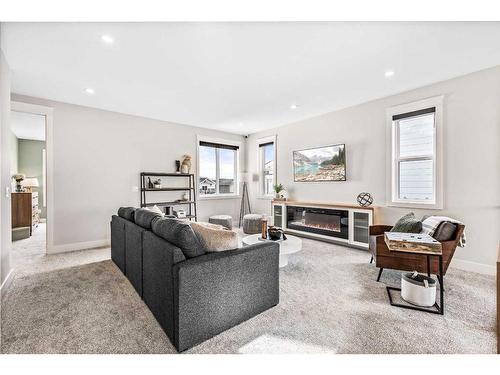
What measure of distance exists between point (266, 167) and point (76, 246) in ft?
14.6

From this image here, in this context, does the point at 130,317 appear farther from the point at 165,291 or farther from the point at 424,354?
the point at 424,354

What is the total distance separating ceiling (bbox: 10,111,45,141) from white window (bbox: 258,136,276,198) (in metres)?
4.97

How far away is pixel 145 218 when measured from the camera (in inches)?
94.7

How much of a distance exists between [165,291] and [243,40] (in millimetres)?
2390

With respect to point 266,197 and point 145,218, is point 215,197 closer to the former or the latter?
point 266,197

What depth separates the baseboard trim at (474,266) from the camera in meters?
2.90

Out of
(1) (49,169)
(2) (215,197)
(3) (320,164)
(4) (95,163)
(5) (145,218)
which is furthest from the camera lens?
(2) (215,197)

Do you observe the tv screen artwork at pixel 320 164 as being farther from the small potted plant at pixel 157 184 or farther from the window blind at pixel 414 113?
the small potted plant at pixel 157 184

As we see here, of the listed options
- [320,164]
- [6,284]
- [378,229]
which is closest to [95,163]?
[6,284]

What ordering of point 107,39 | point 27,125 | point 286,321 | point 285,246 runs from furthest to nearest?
point 27,125, point 285,246, point 107,39, point 286,321

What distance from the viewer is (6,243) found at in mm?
2562

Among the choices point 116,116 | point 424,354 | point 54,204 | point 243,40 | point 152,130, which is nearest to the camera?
point 424,354

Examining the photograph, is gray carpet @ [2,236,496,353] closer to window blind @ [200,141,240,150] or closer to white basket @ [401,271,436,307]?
white basket @ [401,271,436,307]

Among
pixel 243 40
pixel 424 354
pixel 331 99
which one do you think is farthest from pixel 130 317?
pixel 331 99
